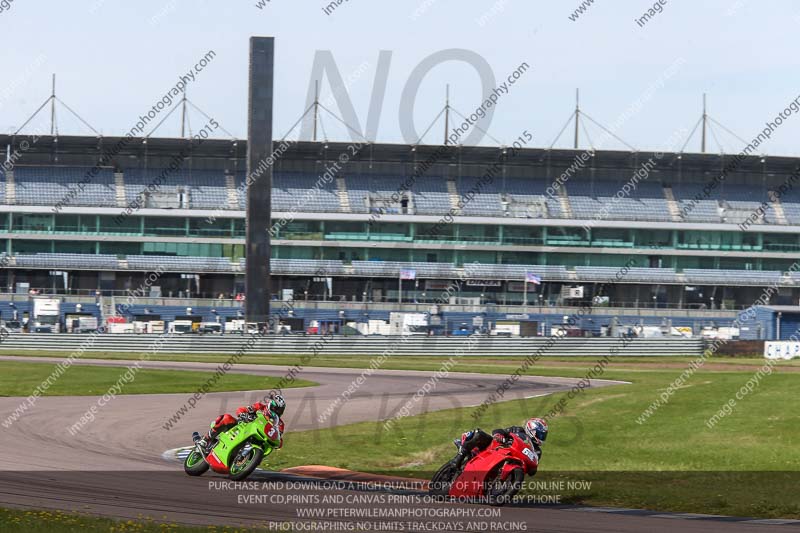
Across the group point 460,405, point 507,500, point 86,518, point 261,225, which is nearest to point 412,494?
point 507,500

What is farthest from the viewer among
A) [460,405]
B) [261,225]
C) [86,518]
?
[261,225]

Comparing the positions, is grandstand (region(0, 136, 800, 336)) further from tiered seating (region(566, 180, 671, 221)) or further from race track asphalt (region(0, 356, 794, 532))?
race track asphalt (region(0, 356, 794, 532))

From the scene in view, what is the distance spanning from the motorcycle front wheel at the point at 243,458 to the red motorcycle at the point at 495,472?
3.08 meters

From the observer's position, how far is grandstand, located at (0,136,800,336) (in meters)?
81.1

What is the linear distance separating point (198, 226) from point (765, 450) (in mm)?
64863

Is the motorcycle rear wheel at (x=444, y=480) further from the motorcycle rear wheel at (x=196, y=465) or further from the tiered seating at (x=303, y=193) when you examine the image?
the tiered seating at (x=303, y=193)

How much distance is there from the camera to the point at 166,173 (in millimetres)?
85062

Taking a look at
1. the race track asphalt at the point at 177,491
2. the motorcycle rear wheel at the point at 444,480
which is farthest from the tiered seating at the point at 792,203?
the motorcycle rear wheel at the point at 444,480

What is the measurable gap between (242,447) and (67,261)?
67528mm

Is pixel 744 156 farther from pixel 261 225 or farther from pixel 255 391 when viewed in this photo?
pixel 255 391

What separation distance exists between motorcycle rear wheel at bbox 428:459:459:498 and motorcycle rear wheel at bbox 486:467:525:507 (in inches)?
33.9

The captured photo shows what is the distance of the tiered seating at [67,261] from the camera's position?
→ 261 ft

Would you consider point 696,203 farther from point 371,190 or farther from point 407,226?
point 371,190

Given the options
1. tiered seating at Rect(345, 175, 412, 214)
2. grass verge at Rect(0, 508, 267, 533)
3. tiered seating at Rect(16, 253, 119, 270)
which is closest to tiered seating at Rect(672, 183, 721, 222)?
tiered seating at Rect(345, 175, 412, 214)
